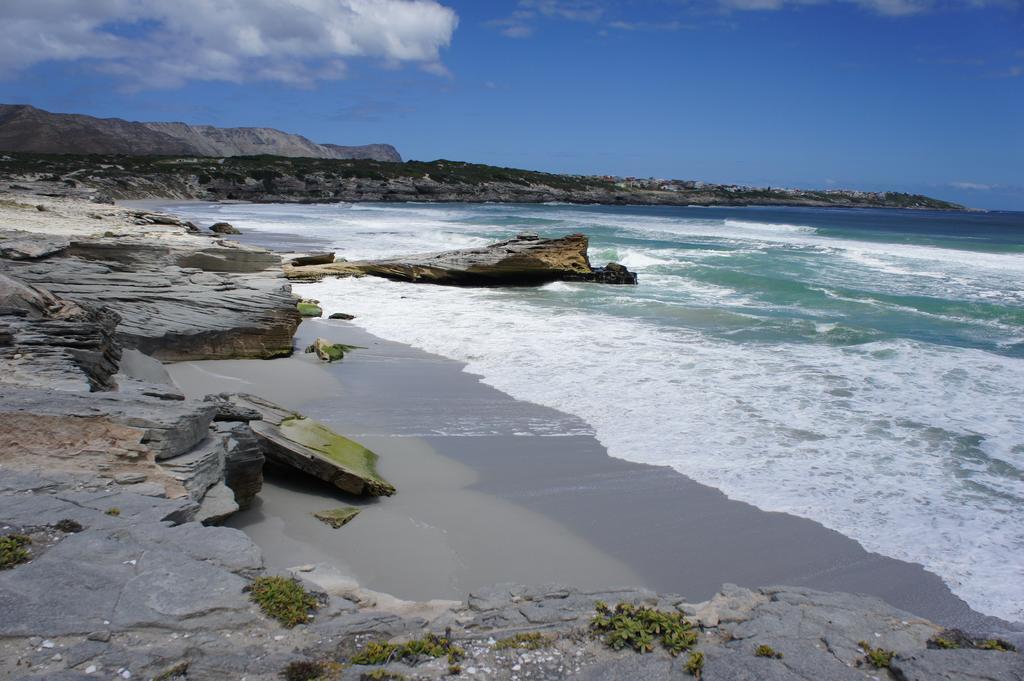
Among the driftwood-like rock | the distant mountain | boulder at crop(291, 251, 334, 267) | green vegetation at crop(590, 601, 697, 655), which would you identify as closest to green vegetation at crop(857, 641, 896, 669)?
green vegetation at crop(590, 601, 697, 655)

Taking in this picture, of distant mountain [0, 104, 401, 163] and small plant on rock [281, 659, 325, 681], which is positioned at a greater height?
distant mountain [0, 104, 401, 163]

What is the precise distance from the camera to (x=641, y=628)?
3727 millimetres

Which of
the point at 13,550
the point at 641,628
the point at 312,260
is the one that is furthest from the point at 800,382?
the point at 312,260

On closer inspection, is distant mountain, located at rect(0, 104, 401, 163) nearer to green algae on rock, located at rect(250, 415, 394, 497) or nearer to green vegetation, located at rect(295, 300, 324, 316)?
green vegetation, located at rect(295, 300, 324, 316)

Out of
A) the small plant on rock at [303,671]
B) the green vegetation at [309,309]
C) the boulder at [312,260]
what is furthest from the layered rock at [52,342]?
the boulder at [312,260]

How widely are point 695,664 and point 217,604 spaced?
2328 mm

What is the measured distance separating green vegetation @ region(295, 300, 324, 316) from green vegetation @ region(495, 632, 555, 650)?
36.8 feet

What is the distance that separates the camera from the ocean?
20.2ft

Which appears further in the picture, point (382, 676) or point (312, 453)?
point (312, 453)

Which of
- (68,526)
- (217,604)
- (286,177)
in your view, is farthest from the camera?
(286,177)

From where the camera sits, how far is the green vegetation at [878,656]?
3.57m

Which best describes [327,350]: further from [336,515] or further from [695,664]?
[695,664]

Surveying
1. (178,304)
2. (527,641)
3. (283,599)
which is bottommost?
(527,641)

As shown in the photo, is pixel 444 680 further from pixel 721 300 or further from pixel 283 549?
pixel 721 300
